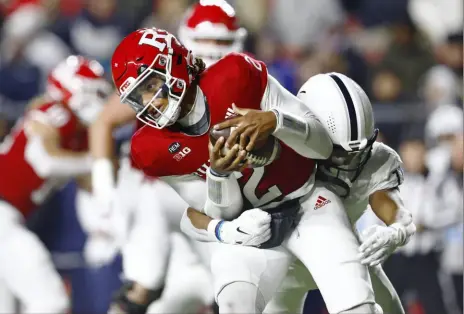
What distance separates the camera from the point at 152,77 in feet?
11.5

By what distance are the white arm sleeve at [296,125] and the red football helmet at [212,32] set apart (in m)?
1.45

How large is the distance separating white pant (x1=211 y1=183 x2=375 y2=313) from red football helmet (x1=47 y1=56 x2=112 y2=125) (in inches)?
69.6

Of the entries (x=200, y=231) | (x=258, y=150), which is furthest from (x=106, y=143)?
(x=258, y=150)

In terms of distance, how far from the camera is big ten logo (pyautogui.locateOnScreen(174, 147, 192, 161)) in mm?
3529

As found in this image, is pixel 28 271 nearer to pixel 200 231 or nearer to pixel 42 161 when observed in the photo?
pixel 42 161

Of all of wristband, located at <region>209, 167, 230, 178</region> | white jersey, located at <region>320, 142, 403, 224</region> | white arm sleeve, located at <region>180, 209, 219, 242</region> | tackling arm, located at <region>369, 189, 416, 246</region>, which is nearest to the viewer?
wristband, located at <region>209, 167, 230, 178</region>

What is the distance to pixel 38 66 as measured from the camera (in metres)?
7.86

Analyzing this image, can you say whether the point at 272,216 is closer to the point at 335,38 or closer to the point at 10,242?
the point at 10,242

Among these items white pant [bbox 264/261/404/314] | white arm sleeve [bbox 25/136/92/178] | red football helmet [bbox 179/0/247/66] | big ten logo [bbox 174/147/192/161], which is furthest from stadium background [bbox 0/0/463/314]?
big ten logo [bbox 174/147/192/161]

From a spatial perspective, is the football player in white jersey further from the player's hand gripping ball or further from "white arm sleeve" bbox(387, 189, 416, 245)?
the player's hand gripping ball

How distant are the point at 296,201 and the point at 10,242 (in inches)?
72.3

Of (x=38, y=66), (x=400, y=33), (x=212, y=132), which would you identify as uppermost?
(x=212, y=132)

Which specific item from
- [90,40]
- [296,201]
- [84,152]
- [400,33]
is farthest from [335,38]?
[296,201]

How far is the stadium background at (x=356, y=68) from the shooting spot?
6184 millimetres
